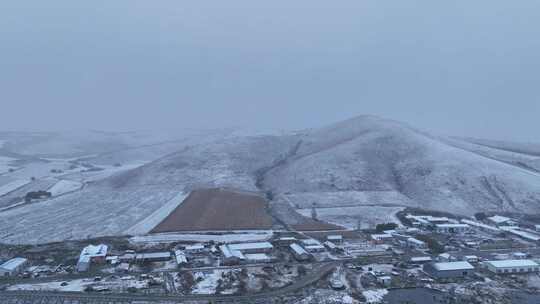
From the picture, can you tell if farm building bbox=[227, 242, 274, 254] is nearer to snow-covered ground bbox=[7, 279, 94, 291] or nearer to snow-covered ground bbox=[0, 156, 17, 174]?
snow-covered ground bbox=[7, 279, 94, 291]

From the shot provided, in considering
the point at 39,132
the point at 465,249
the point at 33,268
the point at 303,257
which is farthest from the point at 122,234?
the point at 39,132

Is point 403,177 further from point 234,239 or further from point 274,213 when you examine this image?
point 234,239

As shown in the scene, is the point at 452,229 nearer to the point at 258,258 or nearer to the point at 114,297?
the point at 258,258

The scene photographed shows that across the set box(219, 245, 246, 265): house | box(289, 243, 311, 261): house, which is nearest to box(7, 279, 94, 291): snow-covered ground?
box(219, 245, 246, 265): house

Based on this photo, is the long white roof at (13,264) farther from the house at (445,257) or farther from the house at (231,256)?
the house at (445,257)

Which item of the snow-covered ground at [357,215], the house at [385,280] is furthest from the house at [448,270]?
the snow-covered ground at [357,215]

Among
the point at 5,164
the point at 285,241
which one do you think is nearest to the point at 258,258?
the point at 285,241
